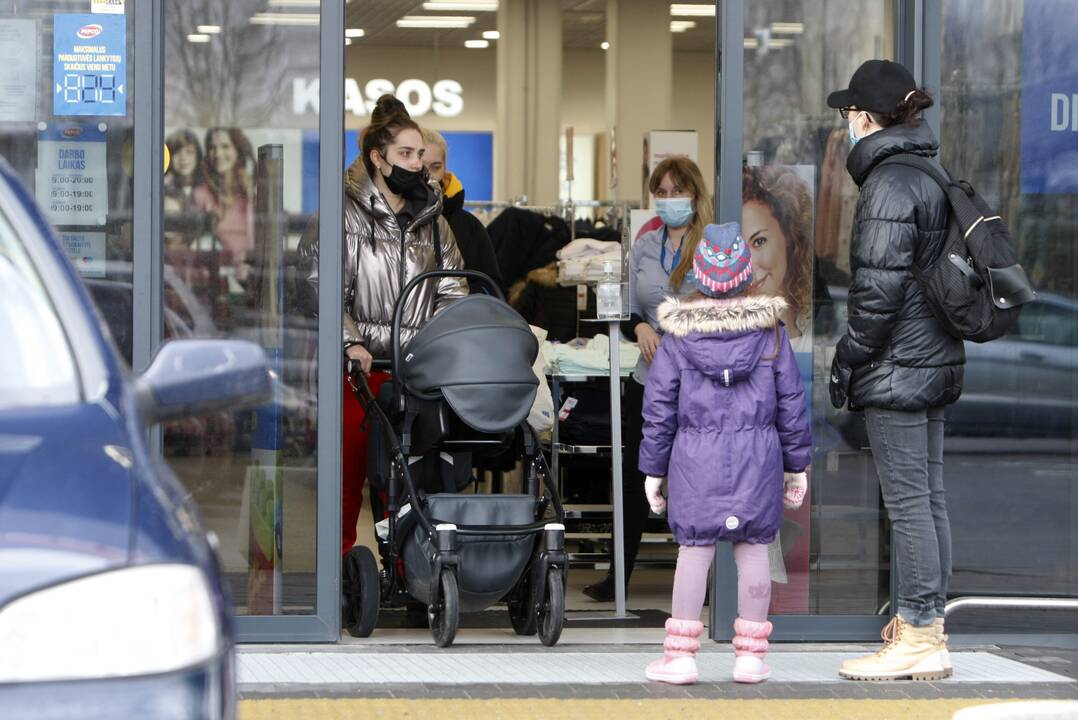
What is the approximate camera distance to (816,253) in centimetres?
653

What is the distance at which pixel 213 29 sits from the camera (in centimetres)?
627

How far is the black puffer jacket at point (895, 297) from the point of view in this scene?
555 centimetres

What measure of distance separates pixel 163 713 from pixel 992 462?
15.6 ft

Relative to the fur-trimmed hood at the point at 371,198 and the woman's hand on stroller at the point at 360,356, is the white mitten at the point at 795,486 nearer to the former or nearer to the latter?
the woman's hand on stroller at the point at 360,356

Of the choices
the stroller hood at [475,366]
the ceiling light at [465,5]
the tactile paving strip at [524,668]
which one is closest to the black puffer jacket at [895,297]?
the tactile paving strip at [524,668]

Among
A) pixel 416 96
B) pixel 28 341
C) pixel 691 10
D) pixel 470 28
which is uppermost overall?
pixel 470 28

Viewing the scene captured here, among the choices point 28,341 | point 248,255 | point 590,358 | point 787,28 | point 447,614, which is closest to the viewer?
point 28,341

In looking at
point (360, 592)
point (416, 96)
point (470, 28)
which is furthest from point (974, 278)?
point (416, 96)

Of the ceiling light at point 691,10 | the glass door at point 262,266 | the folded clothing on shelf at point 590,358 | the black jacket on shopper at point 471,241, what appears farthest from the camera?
the ceiling light at point 691,10

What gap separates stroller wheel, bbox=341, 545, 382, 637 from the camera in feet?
20.8

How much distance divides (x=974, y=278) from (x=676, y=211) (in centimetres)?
203

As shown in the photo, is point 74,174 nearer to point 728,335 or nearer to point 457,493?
point 457,493

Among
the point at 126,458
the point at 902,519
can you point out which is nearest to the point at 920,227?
the point at 902,519

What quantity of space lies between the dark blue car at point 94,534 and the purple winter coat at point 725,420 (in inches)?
101
